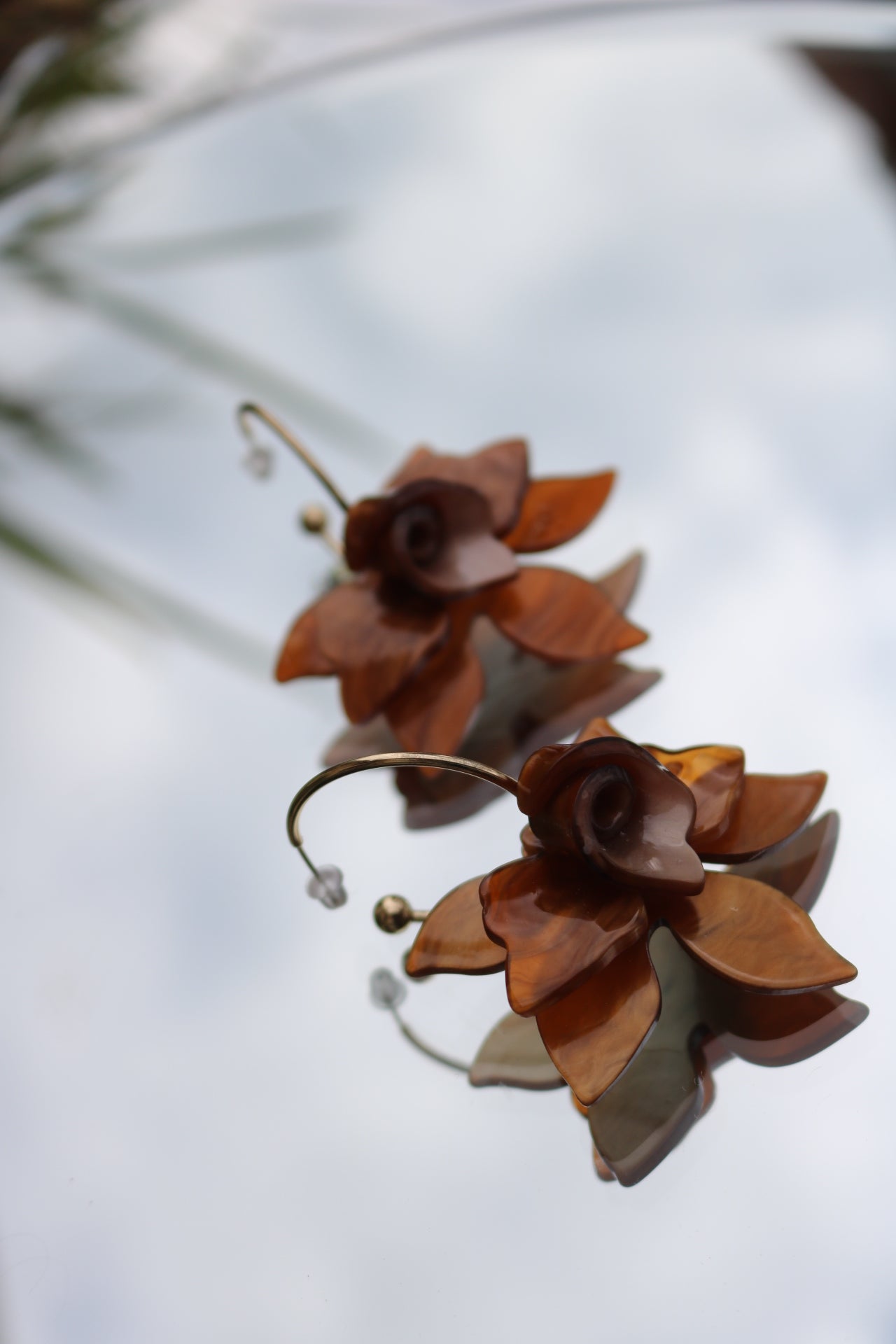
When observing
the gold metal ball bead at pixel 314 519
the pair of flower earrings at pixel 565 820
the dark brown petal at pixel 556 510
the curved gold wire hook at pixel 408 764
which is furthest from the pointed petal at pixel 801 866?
the gold metal ball bead at pixel 314 519

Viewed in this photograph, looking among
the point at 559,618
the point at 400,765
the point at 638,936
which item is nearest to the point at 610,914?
the point at 638,936

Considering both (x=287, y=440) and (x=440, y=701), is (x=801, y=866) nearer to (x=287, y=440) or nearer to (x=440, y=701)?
(x=440, y=701)

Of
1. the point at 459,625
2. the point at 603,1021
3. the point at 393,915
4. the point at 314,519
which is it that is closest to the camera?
the point at 603,1021

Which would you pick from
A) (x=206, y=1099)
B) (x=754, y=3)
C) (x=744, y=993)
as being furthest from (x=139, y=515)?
(x=754, y=3)


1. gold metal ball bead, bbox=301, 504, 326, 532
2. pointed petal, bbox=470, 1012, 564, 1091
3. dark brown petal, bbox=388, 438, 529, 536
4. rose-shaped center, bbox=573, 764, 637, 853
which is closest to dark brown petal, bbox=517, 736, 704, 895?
rose-shaped center, bbox=573, 764, 637, 853

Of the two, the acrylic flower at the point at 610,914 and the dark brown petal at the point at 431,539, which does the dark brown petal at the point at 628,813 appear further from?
the dark brown petal at the point at 431,539

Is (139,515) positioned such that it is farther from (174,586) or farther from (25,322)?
(25,322)
